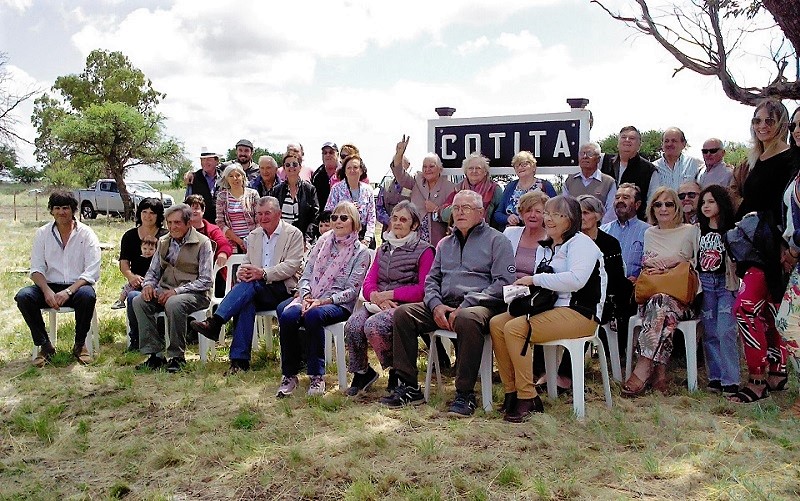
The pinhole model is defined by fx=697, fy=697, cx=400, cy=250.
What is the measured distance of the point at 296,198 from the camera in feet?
20.5

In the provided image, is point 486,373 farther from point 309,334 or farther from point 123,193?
point 123,193

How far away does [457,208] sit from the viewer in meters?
4.42

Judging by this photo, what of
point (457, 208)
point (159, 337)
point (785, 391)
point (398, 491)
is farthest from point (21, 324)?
point (785, 391)

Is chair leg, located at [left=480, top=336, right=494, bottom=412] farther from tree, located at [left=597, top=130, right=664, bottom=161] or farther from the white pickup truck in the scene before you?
the white pickup truck

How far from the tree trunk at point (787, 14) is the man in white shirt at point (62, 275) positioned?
606 cm

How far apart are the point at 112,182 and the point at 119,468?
24342 millimetres

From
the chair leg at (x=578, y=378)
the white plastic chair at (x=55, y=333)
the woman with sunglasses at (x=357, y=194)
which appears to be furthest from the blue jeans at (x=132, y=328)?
the chair leg at (x=578, y=378)

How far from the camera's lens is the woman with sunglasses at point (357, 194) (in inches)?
233

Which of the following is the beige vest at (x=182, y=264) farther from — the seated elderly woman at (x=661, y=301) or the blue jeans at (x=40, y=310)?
the seated elderly woman at (x=661, y=301)

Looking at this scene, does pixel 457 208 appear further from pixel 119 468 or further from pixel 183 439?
pixel 119 468

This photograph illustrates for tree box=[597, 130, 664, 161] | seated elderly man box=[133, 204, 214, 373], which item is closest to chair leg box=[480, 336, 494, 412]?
seated elderly man box=[133, 204, 214, 373]

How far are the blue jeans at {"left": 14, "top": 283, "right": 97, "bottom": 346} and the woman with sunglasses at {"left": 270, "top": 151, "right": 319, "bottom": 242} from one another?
1751 millimetres

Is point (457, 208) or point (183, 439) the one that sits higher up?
point (457, 208)

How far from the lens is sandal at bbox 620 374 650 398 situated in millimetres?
4434
